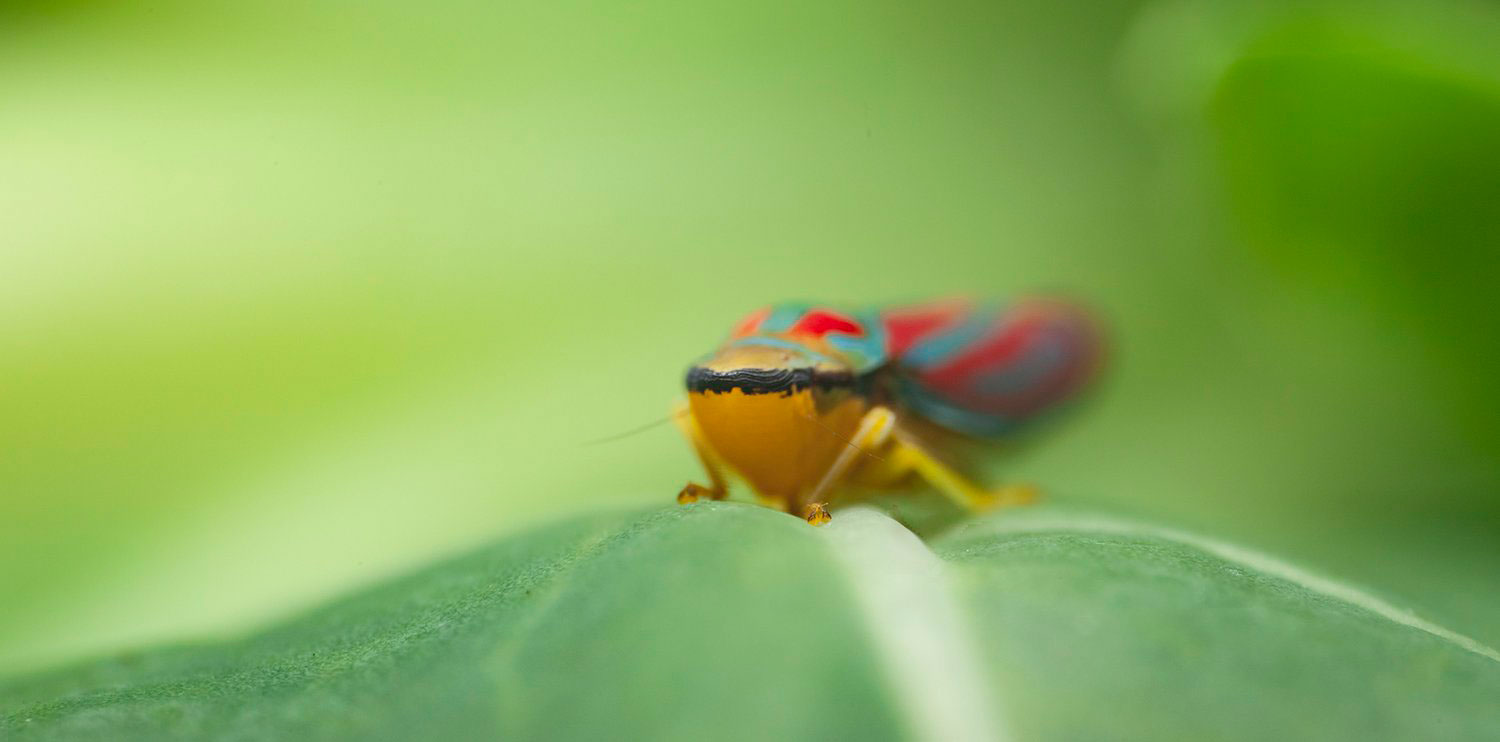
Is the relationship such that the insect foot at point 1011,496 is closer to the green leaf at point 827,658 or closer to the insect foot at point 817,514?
the insect foot at point 817,514

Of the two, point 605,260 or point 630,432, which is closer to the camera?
point 630,432

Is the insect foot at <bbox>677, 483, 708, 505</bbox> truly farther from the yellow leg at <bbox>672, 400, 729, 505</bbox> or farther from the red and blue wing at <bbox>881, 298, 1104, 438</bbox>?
the red and blue wing at <bbox>881, 298, 1104, 438</bbox>

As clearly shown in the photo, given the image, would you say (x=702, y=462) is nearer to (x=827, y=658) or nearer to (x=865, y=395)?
(x=865, y=395)

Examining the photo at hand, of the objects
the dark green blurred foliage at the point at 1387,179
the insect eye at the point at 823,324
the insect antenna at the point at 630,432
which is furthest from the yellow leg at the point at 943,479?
the dark green blurred foliage at the point at 1387,179

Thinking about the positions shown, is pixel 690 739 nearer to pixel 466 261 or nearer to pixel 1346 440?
pixel 466 261

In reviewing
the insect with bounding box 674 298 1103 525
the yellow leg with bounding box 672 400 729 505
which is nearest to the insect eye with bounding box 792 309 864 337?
the insect with bounding box 674 298 1103 525

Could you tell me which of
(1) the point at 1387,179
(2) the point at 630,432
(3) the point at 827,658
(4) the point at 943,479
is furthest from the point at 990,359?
(3) the point at 827,658
